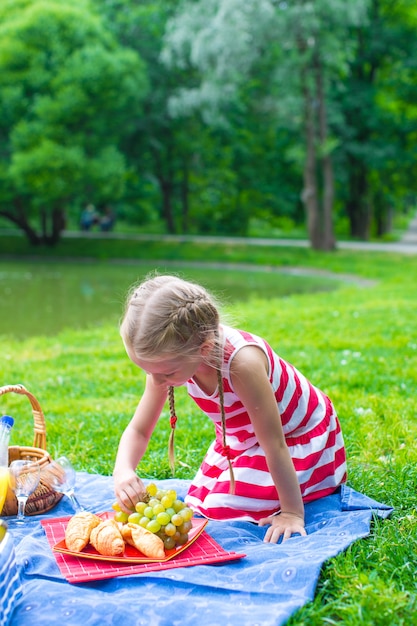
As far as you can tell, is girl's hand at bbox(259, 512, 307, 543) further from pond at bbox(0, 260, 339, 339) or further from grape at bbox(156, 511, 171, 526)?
pond at bbox(0, 260, 339, 339)

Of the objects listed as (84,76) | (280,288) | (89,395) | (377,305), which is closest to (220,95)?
(84,76)

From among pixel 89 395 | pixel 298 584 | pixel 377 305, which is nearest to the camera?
pixel 298 584

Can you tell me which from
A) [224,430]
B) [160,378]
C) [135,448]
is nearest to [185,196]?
[135,448]

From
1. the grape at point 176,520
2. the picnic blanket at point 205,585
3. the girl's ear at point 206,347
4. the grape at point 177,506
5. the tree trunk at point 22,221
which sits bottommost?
the picnic blanket at point 205,585

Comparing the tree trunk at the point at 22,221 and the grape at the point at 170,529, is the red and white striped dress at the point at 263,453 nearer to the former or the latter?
the grape at the point at 170,529

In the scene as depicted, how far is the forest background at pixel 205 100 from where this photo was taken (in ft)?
58.5

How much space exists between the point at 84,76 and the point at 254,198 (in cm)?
1029

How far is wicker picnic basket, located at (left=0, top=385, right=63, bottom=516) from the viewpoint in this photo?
3.06m

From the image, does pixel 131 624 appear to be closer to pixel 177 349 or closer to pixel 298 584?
pixel 298 584

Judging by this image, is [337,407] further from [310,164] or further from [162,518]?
[310,164]

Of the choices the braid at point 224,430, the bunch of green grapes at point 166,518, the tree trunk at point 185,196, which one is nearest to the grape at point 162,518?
the bunch of green grapes at point 166,518

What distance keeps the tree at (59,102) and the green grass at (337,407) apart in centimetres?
1250

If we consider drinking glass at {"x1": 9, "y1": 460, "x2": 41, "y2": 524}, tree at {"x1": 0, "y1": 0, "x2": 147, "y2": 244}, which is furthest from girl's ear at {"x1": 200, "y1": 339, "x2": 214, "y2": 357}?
tree at {"x1": 0, "y1": 0, "x2": 147, "y2": 244}

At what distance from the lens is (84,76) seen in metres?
21.5
